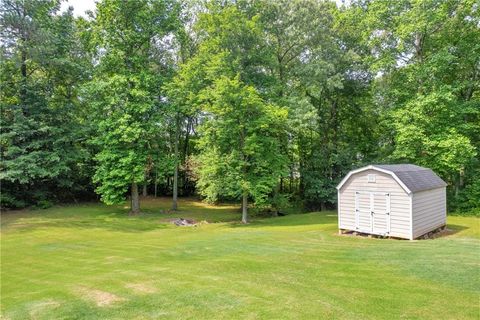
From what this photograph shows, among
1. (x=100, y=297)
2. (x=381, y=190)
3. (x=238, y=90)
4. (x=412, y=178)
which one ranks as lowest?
(x=100, y=297)

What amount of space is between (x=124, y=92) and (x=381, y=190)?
16.8m

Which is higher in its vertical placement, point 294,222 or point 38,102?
point 38,102

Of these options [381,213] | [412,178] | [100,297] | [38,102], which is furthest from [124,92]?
[100,297]

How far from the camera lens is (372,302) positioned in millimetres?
6020

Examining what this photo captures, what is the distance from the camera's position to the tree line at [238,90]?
19.7 m

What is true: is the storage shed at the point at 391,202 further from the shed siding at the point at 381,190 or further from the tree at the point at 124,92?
the tree at the point at 124,92

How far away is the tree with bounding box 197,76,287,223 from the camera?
60.8 ft

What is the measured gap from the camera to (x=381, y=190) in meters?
13.2

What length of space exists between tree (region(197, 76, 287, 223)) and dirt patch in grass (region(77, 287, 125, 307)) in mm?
11662

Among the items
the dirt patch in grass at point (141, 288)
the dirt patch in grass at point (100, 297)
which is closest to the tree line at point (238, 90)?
the dirt patch in grass at point (141, 288)

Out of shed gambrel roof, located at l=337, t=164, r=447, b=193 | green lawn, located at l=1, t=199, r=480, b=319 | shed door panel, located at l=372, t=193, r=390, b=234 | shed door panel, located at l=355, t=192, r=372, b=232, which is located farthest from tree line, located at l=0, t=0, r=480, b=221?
green lawn, located at l=1, t=199, r=480, b=319

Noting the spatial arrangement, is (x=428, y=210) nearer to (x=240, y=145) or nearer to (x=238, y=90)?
(x=240, y=145)

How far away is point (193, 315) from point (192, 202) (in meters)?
25.0

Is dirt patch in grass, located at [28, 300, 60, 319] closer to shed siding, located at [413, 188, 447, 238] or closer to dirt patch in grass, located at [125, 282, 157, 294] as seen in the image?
dirt patch in grass, located at [125, 282, 157, 294]
